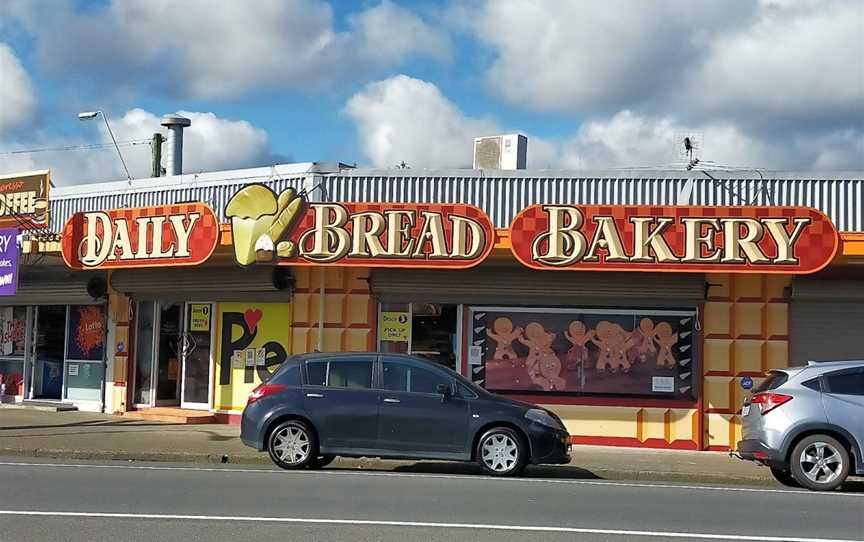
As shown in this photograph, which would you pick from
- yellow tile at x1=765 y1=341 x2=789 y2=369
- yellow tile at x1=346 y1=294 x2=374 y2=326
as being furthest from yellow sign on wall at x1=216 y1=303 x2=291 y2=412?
yellow tile at x1=765 y1=341 x2=789 y2=369

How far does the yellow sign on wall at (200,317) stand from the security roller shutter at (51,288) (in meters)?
2.19

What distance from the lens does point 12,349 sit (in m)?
22.6

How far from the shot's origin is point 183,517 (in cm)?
933

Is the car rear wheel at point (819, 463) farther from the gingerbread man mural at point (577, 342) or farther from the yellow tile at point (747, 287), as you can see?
the gingerbread man mural at point (577, 342)

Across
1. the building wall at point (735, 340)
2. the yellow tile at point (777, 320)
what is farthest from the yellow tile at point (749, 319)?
the yellow tile at point (777, 320)

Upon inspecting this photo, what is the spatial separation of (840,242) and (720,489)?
5302 mm

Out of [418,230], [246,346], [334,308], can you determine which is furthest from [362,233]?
[246,346]

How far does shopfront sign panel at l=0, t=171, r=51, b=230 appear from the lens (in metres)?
20.6

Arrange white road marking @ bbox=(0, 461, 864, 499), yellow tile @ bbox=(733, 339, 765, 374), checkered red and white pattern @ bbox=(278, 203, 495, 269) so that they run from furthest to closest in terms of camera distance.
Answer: yellow tile @ bbox=(733, 339, 765, 374) < checkered red and white pattern @ bbox=(278, 203, 495, 269) < white road marking @ bbox=(0, 461, 864, 499)

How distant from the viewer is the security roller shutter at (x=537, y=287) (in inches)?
689

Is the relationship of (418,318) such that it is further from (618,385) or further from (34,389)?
(34,389)

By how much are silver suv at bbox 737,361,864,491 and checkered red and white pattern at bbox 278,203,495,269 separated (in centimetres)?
542

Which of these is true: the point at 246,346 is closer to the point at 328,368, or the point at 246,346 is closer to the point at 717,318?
the point at 328,368

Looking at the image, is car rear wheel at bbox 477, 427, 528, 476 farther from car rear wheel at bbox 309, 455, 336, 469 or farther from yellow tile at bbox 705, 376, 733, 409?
yellow tile at bbox 705, 376, 733, 409
